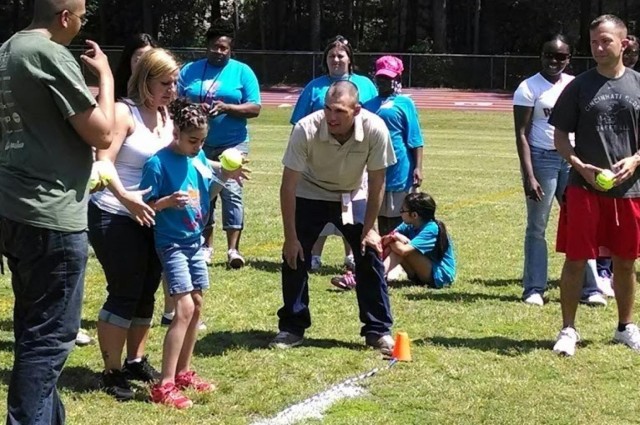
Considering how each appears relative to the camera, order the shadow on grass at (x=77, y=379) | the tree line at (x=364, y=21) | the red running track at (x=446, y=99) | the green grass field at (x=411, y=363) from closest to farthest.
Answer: the green grass field at (x=411, y=363)
the shadow on grass at (x=77, y=379)
the red running track at (x=446, y=99)
the tree line at (x=364, y=21)

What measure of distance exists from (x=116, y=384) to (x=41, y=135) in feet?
6.38

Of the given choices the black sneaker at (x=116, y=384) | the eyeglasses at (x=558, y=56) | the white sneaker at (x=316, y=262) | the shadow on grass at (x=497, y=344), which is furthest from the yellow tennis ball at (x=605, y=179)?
the white sneaker at (x=316, y=262)

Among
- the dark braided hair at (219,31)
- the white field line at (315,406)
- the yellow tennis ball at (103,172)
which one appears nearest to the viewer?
the yellow tennis ball at (103,172)

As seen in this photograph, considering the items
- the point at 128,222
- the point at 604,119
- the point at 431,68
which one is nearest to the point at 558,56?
the point at 604,119

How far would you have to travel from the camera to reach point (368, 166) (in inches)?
241

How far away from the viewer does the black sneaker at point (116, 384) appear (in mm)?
5278

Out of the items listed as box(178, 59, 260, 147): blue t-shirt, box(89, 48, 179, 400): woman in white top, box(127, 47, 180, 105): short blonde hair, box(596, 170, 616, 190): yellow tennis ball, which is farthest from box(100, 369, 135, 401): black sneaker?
box(178, 59, 260, 147): blue t-shirt

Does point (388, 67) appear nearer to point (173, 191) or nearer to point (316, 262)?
point (316, 262)

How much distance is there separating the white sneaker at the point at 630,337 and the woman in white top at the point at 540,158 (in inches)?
50.2

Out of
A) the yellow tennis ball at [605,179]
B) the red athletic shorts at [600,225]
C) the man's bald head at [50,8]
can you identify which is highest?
the man's bald head at [50,8]

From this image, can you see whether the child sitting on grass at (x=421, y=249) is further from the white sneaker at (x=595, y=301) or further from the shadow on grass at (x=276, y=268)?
the white sneaker at (x=595, y=301)

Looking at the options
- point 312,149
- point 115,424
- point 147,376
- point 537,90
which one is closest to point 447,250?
point 537,90

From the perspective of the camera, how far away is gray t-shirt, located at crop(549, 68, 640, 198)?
6137mm

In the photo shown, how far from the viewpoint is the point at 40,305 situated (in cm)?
399
